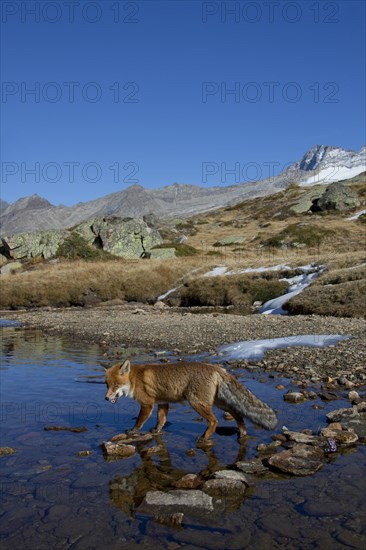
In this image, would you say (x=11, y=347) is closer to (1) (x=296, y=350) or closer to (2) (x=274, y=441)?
(1) (x=296, y=350)

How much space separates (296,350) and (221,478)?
1021 centimetres

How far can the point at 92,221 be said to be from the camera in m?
68.8

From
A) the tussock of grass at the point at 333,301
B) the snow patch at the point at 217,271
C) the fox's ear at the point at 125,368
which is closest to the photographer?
the fox's ear at the point at 125,368

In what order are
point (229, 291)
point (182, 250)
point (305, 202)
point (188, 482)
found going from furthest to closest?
point (305, 202), point (182, 250), point (229, 291), point (188, 482)

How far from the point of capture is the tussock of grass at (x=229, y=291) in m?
37.0

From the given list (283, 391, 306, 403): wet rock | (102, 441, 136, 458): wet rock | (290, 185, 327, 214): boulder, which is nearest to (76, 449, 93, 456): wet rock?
(102, 441, 136, 458): wet rock

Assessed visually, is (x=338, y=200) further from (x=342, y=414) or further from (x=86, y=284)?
(x=342, y=414)

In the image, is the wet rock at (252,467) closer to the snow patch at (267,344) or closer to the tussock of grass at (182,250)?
the snow patch at (267,344)

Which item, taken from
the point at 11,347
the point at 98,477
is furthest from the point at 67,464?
the point at 11,347

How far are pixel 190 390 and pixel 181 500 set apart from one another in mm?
2701

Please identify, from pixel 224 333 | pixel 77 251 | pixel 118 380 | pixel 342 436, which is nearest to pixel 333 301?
pixel 224 333

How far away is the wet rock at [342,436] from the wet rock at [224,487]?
7.41 feet

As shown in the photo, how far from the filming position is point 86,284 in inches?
1710

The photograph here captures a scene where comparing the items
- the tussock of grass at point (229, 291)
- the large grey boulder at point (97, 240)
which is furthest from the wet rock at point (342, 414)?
the large grey boulder at point (97, 240)
